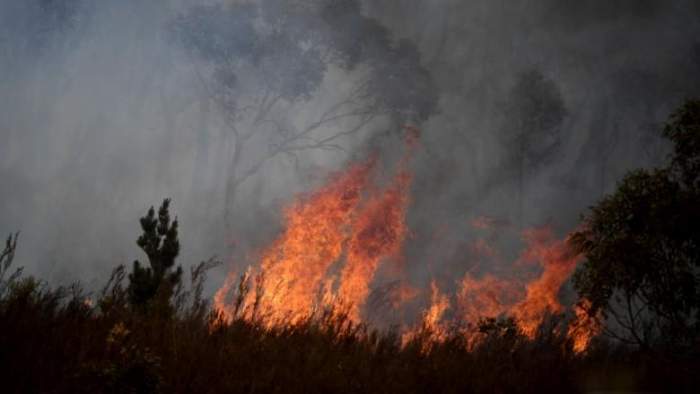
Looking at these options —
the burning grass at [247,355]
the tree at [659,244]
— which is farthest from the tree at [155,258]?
the tree at [659,244]

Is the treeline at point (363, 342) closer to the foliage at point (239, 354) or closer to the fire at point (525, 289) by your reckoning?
the foliage at point (239, 354)

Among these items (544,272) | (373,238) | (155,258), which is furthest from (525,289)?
(155,258)

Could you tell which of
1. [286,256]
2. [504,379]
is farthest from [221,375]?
[286,256]

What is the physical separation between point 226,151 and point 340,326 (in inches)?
972

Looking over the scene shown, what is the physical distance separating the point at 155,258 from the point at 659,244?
34.3 feet

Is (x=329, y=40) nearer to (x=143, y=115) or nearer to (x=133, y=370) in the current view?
(x=143, y=115)

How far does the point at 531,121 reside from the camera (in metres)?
31.8

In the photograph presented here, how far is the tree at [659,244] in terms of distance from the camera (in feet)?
28.2

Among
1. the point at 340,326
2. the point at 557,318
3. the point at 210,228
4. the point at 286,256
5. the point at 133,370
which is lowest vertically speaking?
the point at 133,370

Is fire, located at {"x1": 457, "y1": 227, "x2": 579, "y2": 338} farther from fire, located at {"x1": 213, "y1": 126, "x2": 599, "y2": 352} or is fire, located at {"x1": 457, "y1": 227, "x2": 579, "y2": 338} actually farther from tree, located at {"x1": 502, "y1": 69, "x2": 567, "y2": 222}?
tree, located at {"x1": 502, "y1": 69, "x2": 567, "y2": 222}

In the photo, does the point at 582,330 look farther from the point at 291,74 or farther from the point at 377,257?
the point at 291,74

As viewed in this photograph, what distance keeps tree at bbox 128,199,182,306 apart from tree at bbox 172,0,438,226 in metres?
15.2

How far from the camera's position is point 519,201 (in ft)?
106

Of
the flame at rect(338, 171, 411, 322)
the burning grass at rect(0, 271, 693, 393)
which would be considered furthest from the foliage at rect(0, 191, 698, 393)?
the flame at rect(338, 171, 411, 322)
